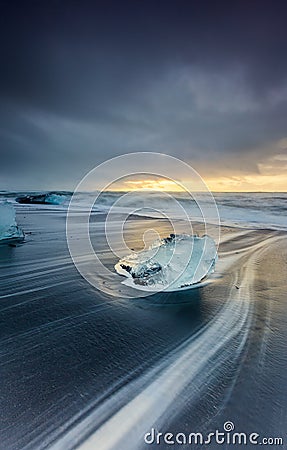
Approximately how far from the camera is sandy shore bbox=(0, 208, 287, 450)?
110cm

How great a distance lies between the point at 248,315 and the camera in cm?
210

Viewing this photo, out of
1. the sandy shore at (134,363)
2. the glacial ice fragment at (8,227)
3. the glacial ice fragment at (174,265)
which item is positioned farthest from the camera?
the glacial ice fragment at (8,227)

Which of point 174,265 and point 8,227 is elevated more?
point 8,227

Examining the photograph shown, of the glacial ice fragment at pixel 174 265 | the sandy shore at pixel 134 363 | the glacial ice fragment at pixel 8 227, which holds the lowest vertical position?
the sandy shore at pixel 134 363

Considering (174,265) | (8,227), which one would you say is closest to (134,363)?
(174,265)

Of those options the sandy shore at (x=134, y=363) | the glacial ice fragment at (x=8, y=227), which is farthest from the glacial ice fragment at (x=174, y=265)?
the glacial ice fragment at (x=8, y=227)

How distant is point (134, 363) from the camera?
149 cm

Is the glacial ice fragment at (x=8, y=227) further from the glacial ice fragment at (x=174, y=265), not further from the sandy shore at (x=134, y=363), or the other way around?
the glacial ice fragment at (x=174, y=265)

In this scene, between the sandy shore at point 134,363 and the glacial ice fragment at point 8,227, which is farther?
the glacial ice fragment at point 8,227

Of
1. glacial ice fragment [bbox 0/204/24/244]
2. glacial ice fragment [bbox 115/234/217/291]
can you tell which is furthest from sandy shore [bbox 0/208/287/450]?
glacial ice fragment [bbox 0/204/24/244]

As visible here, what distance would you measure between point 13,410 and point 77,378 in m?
0.31

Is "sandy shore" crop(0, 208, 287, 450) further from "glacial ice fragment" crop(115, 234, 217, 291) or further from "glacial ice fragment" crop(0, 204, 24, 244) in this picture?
"glacial ice fragment" crop(0, 204, 24, 244)

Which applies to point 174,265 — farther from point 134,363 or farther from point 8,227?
point 8,227

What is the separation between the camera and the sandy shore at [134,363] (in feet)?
3.61
